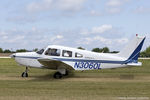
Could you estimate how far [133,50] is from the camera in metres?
14.1

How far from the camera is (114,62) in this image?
564 inches

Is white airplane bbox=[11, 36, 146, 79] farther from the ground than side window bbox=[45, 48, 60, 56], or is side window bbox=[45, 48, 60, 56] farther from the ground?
side window bbox=[45, 48, 60, 56]

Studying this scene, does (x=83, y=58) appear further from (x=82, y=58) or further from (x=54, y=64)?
(x=54, y=64)

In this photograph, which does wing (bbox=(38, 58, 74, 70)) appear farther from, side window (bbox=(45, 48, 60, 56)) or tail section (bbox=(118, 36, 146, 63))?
tail section (bbox=(118, 36, 146, 63))

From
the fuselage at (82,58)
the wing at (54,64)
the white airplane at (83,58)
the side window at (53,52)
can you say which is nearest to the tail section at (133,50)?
the white airplane at (83,58)

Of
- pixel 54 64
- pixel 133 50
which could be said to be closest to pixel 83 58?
pixel 54 64

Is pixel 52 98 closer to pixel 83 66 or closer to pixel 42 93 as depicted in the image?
pixel 42 93

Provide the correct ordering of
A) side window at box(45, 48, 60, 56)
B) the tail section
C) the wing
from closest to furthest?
the wing, the tail section, side window at box(45, 48, 60, 56)

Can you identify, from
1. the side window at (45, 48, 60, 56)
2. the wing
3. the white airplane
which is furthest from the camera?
the side window at (45, 48, 60, 56)

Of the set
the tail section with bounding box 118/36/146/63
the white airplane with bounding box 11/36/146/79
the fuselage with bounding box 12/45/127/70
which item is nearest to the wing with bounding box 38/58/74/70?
the white airplane with bounding box 11/36/146/79

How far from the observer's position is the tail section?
13891 mm

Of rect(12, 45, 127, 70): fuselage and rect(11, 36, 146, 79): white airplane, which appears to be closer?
rect(11, 36, 146, 79): white airplane

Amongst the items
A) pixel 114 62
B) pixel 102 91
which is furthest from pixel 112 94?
pixel 114 62

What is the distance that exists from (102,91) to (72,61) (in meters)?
5.21
